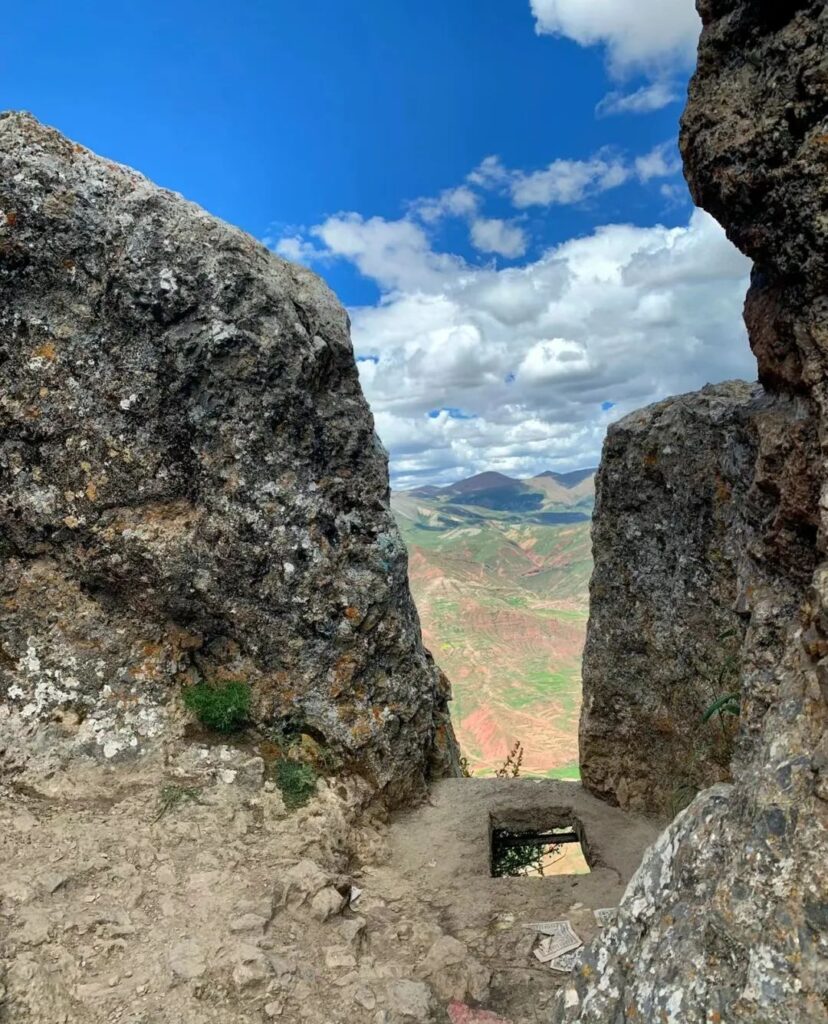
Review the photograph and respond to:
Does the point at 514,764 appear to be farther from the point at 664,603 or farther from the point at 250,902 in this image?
the point at 250,902

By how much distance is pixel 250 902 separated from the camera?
633 centimetres

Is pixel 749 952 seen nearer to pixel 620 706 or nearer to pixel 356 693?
pixel 356 693

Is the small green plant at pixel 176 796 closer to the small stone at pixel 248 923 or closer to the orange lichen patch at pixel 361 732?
the small stone at pixel 248 923

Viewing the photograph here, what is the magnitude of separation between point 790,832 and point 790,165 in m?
4.13

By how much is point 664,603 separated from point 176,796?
266 inches

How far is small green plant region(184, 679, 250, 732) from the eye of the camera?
336 inches

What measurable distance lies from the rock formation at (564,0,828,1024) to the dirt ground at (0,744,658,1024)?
2633 millimetres

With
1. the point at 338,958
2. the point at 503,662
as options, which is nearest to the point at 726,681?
the point at 338,958

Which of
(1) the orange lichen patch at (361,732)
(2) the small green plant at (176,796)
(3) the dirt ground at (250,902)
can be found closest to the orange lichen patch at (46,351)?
(3) the dirt ground at (250,902)

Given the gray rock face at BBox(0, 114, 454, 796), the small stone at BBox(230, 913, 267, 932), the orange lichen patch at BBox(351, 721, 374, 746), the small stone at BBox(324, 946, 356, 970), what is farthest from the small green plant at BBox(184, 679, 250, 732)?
the small stone at BBox(324, 946, 356, 970)

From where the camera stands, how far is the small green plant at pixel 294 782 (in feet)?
26.7

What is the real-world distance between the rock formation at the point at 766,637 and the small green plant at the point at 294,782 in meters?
4.96

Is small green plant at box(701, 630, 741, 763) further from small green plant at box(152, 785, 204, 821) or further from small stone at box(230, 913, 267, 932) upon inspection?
small green plant at box(152, 785, 204, 821)

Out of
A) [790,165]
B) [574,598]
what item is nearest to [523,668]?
[574,598]
